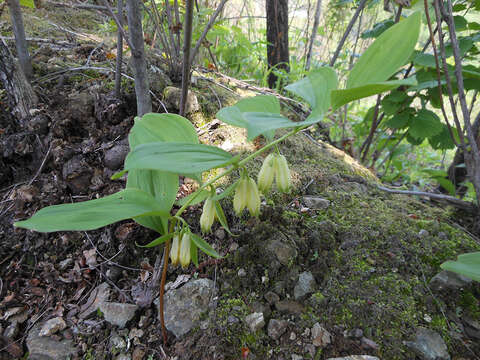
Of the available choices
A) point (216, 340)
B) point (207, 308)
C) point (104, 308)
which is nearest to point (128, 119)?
point (104, 308)

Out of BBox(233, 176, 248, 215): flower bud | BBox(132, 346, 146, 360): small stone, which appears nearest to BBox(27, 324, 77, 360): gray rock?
BBox(132, 346, 146, 360): small stone

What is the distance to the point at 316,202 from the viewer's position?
148 centimetres

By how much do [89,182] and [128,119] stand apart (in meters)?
0.43

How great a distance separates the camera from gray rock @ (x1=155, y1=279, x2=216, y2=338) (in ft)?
3.51

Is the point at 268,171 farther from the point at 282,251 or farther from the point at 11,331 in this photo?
the point at 11,331

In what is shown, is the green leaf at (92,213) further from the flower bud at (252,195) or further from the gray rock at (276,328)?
the gray rock at (276,328)

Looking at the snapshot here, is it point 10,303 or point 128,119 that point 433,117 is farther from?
point 10,303

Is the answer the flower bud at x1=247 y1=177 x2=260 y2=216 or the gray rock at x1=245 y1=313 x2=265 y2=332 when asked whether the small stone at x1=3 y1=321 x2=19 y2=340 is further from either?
the flower bud at x1=247 y1=177 x2=260 y2=216

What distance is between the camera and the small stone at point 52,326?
3.65 ft

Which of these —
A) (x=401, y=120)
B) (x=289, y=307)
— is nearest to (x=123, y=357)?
(x=289, y=307)

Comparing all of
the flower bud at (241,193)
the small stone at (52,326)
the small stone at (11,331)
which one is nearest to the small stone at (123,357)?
the small stone at (52,326)

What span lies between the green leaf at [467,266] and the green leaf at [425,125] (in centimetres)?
111

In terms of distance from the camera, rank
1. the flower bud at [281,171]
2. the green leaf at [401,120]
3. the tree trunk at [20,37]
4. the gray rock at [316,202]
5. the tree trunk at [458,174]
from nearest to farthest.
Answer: the flower bud at [281,171]
the gray rock at [316,202]
the tree trunk at [20,37]
the green leaf at [401,120]
the tree trunk at [458,174]

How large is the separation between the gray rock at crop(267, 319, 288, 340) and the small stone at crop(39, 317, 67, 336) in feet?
2.65
